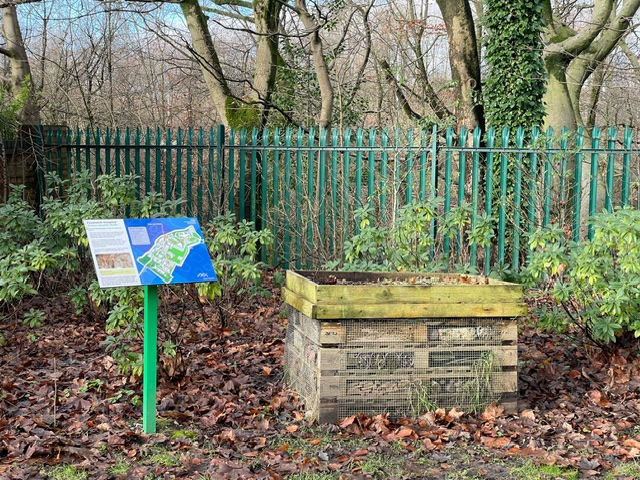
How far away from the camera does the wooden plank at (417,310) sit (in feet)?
15.8

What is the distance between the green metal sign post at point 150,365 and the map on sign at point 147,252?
159mm

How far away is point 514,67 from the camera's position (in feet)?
35.5

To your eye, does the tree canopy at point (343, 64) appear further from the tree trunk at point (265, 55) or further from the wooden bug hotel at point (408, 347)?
the wooden bug hotel at point (408, 347)

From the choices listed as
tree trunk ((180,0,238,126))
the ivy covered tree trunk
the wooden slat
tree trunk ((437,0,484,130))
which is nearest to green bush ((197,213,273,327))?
the wooden slat

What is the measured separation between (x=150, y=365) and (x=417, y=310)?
1.71m

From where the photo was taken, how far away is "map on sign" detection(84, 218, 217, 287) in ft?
14.6

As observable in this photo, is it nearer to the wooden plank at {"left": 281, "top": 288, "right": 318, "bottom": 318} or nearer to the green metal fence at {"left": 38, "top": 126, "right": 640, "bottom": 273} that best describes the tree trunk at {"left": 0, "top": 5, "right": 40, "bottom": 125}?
the green metal fence at {"left": 38, "top": 126, "right": 640, "bottom": 273}

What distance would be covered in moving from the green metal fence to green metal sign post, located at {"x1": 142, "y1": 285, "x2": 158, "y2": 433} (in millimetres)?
3762

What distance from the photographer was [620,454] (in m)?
4.45

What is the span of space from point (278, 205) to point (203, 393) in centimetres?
478

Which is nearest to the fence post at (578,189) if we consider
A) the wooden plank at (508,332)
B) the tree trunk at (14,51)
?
the wooden plank at (508,332)

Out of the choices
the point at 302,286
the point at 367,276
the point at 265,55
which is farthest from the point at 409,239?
the point at 265,55

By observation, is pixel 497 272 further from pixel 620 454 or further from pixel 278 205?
pixel 278 205

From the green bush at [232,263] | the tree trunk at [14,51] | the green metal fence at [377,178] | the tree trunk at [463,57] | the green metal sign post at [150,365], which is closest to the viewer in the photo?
the green metal sign post at [150,365]
